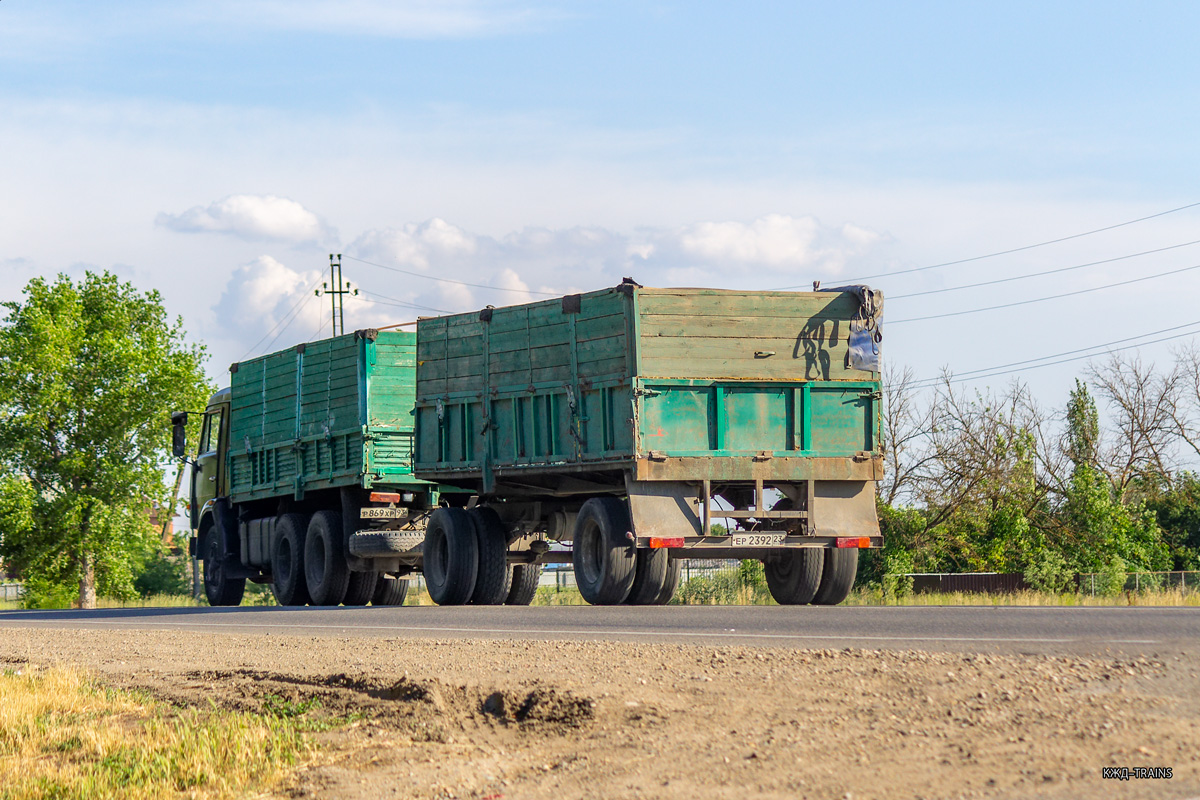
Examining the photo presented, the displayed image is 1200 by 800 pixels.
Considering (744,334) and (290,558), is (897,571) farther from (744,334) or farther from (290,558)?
(744,334)

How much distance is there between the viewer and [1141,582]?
27.0 metres

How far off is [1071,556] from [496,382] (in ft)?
67.6

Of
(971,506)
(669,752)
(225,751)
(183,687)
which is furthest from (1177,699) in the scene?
(971,506)

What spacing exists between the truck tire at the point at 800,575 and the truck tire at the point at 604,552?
1920 millimetres

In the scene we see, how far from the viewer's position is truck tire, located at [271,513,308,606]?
73.4 feet

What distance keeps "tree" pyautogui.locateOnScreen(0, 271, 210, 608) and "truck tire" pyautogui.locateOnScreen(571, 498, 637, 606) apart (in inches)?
1186

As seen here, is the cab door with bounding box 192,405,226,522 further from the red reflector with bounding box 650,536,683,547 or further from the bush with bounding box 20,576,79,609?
the bush with bounding box 20,576,79,609

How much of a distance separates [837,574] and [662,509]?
2381 mm

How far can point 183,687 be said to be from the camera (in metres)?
9.93

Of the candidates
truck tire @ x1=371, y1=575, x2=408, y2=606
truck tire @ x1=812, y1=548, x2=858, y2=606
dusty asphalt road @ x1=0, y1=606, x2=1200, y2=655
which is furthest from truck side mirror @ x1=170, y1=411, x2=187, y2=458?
truck tire @ x1=812, y1=548, x2=858, y2=606

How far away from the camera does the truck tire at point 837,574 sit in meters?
16.2

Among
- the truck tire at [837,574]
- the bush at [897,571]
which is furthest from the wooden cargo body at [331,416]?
the bush at [897,571]

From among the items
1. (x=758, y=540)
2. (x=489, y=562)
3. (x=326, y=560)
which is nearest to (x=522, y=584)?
(x=326, y=560)

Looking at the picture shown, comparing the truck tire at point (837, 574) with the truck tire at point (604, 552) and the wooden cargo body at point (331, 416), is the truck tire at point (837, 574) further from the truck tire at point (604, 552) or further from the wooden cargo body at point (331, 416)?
the wooden cargo body at point (331, 416)
